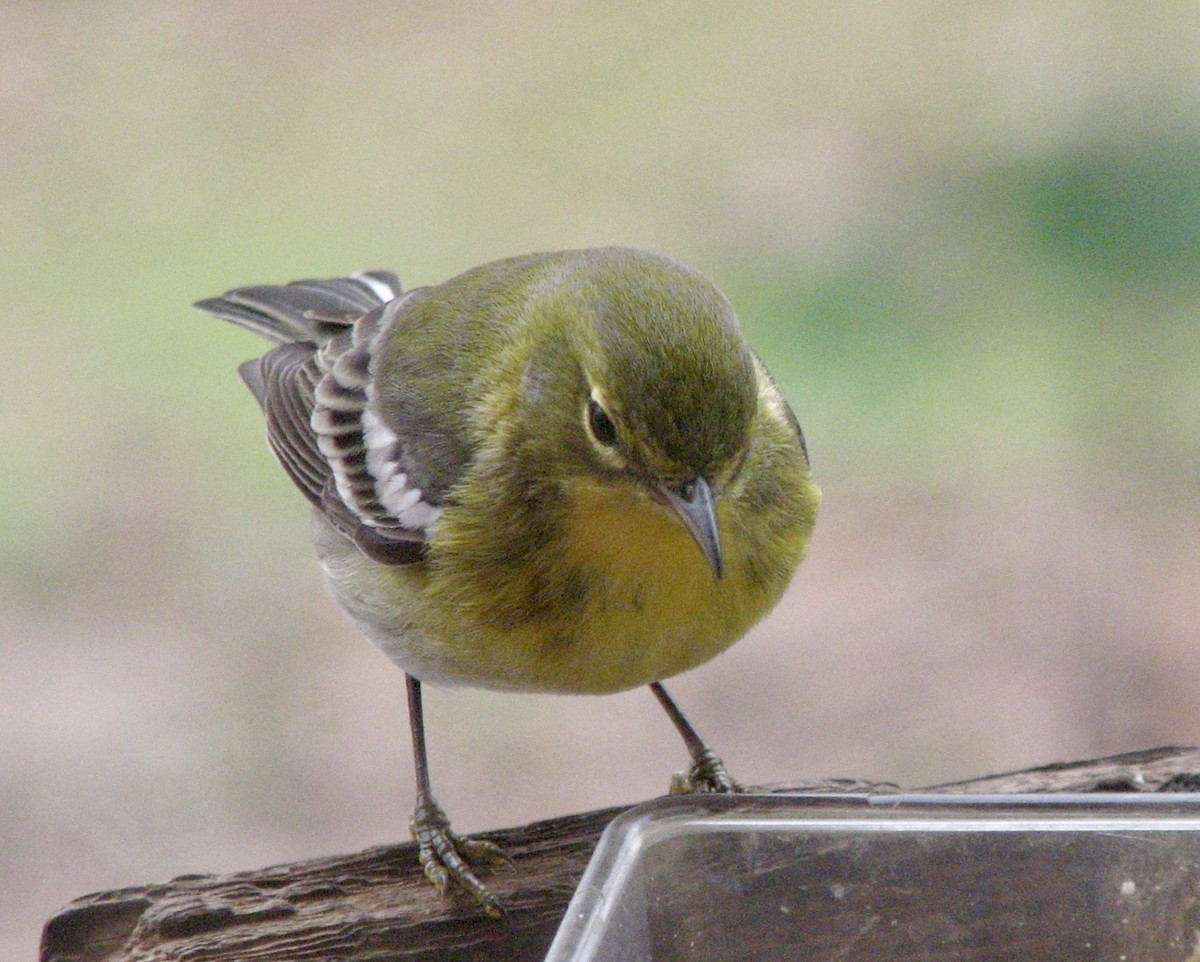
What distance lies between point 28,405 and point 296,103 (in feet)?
9.27

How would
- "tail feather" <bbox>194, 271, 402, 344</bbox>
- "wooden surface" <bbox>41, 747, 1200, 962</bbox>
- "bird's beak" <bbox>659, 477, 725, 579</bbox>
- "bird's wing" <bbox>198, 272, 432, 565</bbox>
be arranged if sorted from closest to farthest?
"bird's beak" <bbox>659, 477, 725, 579</bbox>
"wooden surface" <bbox>41, 747, 1200, 962</bbox>
"bird's wing" <bbox>198, 272, 432, 565</bbox>
"tail feather" <bbox>194, 271, 402, 344</bbox>

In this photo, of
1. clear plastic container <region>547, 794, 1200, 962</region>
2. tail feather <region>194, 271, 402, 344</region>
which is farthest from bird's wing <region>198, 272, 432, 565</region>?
clear plastic container <region>547, 794, 1200, 962</region>

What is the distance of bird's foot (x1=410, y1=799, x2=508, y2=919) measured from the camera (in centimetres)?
349

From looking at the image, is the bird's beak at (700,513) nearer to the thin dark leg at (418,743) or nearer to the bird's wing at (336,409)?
the bird's wing at (336,409)

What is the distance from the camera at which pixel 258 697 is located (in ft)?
19.7

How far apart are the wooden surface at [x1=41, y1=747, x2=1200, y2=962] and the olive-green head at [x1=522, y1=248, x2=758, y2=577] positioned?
789mm

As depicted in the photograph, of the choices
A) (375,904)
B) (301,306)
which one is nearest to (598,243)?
(301,306)

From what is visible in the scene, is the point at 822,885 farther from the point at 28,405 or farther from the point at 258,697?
the point at 28,405

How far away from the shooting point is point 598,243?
306 inches

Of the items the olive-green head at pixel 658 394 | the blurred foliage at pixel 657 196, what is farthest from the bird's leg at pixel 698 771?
the blurred foliage at pixel 657 196

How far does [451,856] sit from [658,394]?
115cm

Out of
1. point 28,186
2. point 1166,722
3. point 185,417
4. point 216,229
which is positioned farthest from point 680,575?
point 28,186

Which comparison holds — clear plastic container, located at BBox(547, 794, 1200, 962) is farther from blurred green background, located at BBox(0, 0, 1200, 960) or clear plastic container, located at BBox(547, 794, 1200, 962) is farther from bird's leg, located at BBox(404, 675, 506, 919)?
blurred green background, located at BBox(0, 0, 1200, 960)

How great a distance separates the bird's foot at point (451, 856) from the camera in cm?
349
